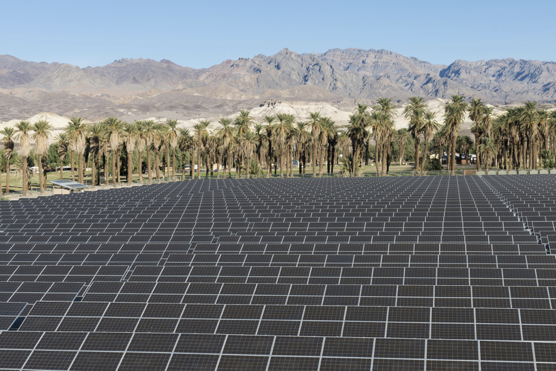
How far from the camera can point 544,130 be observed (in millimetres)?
93188

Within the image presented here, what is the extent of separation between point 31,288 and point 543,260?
19.0 metres

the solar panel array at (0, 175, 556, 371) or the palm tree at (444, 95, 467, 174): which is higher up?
the palm tree at (444, 95, 467, 174)

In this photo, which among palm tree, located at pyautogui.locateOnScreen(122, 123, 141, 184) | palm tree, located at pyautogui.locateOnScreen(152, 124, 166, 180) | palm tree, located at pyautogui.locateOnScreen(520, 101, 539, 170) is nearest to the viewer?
palm tree, located at pyautogui.locateOnScreen(122, 123, 141, 184)

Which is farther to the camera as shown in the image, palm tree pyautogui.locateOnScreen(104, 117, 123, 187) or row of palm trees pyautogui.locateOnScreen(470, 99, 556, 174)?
row of palm trees pyautogui.locateOnScreen(470, 99, 556, 174)

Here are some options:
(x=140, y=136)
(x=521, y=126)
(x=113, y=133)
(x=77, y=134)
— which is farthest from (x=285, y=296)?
(x=521, y=126)

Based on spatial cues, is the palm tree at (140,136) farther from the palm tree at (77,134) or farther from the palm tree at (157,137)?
the palm tree at (77,134)

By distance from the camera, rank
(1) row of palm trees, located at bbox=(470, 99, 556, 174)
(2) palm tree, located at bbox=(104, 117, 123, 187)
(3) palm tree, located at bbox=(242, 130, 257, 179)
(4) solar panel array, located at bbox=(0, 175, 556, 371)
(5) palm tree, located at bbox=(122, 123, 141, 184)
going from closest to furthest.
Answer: (4) solar panel array, located at bbox=(0, 175, 556, 371), (2) palm tree, located at bbox=(104, 117, 123, 187), (5) palm tree, located at bbox=(122, 123, 141, 184), (1) row of palm trees, located at bbox=(470, 99, 556, 174), (3) palm tree, located at bbox=(242, 130, 257, 179)

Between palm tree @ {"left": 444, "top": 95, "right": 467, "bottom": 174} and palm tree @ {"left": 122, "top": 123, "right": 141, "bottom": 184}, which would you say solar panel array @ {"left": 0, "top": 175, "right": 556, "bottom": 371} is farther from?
palm tree @ {"left": 122, "top": 123, "right": 141, "bottom": 184}

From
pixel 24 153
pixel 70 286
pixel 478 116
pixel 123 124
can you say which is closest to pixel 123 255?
pixel 70 286

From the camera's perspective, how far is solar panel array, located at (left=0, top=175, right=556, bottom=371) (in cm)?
1234

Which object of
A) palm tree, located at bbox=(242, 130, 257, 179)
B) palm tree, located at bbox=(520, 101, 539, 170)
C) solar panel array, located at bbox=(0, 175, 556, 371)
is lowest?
solar panel array, located at bbox=(0, 175, 556, 371)

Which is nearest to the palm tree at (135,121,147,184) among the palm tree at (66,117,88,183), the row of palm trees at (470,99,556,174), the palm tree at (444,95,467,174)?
the palm tree at (66,117,88,183)

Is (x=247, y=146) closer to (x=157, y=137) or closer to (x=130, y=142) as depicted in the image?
(x=157, y=137)

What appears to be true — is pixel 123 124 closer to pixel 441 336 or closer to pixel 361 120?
pixel 361 120
